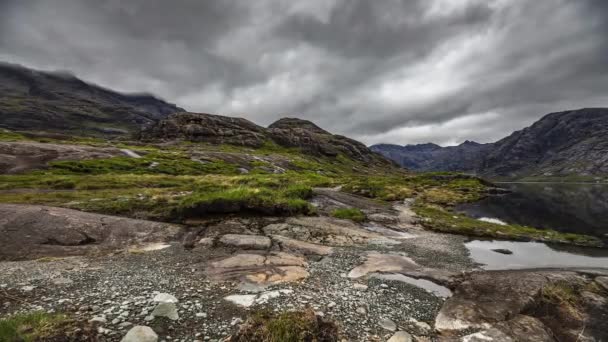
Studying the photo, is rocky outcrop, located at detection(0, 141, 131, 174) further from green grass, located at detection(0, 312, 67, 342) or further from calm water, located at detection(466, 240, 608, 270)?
calm water, located at detection(466, 240, 608, 270)

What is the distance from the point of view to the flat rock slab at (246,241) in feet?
63.1

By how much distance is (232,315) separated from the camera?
396 inches

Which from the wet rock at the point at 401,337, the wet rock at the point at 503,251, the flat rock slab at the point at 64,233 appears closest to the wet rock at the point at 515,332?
the wet rock at the point at 401,337

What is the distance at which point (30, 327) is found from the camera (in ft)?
25.8

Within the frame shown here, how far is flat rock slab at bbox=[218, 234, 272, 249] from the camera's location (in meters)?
19.2

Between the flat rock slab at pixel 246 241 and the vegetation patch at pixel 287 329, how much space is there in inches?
399

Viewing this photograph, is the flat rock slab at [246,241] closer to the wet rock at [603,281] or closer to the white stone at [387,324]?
the white stone at [387,324]

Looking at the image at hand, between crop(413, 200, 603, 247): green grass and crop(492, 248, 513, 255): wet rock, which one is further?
crop(413, 200, 603, 247): green grass

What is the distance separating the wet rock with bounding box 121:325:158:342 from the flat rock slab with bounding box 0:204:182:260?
1150 centimetres

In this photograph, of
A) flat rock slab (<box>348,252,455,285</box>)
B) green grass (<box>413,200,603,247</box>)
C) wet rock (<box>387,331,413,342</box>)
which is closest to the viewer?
wet rock (<box>387,331,413,342</box>)

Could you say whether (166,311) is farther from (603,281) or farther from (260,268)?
(603,281)

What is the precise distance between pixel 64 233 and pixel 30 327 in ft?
44.9

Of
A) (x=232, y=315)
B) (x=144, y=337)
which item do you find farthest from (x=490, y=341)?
(x=144, y=337)

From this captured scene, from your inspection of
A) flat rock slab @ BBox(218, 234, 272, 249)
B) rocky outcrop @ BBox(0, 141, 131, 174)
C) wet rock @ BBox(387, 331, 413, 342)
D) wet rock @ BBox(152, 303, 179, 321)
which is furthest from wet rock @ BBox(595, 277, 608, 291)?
rocky outcrop @ BBox(0, 141, 131, 174)
